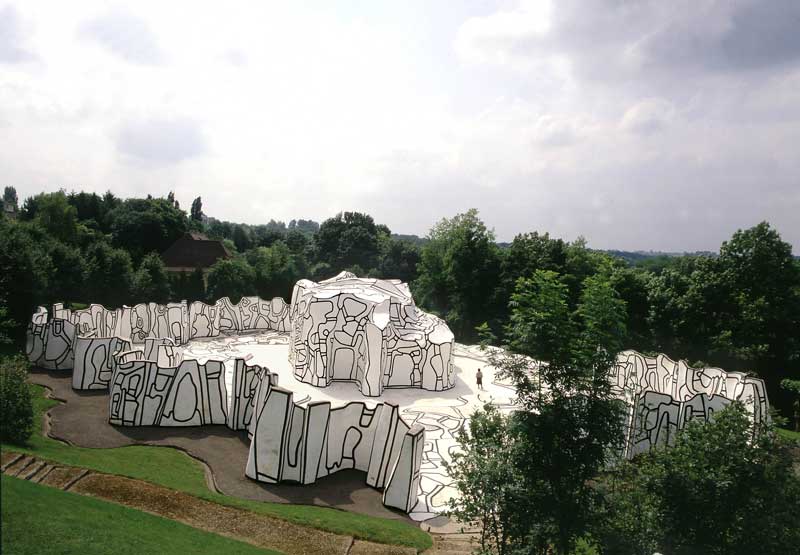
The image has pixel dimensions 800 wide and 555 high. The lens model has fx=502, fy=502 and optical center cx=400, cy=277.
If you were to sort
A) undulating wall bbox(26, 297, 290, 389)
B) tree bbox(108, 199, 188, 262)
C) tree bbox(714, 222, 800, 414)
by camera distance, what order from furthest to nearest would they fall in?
1. tree bbox(108, 199, 188, 262)
2. tree bbox(714, 222, 800, 414)
3. undulating wall bbox(26, 297, 290, 389)

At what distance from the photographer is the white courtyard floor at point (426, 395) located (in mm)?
15727

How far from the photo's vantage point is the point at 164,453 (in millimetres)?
16547

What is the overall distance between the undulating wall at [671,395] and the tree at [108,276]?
3646 centimetres

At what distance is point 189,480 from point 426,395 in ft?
39.5

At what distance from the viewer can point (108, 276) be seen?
39281 mm

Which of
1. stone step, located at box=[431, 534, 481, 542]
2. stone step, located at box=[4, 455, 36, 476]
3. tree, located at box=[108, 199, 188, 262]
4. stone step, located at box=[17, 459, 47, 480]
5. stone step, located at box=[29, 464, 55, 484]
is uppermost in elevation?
tree, located at box=[108, 199, 188, 262]

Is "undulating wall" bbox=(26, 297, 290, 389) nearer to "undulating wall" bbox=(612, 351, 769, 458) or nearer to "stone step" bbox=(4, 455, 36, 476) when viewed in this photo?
"stone step" bbox=(4, 455, 36, 476)

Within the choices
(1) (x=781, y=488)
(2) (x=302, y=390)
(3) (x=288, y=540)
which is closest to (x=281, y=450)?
(3) (x=288, y=540)

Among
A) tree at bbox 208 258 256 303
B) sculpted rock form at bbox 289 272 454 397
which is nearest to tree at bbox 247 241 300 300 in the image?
tree at bbox 208 258 256 303

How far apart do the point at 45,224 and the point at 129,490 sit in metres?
45.2

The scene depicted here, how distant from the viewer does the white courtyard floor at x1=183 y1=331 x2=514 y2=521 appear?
15727mm

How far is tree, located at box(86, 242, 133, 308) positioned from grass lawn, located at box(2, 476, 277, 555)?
33.0 meters

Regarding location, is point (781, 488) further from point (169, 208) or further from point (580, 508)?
point (169, 208)

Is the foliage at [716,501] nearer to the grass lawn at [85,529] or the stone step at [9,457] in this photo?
the grass lawn at [85,529]
